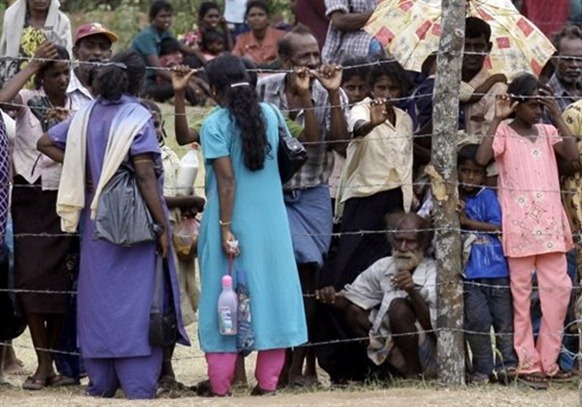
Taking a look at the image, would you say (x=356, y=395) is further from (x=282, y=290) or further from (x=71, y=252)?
(x=71, y=252)

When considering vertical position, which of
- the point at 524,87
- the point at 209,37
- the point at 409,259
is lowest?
the point at 409,259

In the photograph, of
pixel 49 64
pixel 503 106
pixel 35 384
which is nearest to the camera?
pixel 503 106

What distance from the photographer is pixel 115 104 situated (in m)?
8.42

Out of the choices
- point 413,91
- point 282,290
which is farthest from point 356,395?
point 413,91

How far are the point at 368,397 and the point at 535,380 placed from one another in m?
0.99

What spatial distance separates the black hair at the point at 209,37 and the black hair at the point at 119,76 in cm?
881

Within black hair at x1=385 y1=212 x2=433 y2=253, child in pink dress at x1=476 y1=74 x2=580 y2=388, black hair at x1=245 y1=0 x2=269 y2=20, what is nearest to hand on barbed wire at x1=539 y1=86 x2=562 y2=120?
child in pink dress at x1=476 y1=74 x2=580 y2=388

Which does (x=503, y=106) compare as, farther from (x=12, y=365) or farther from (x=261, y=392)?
(x=12, y=365)

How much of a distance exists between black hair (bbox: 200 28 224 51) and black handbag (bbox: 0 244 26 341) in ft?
28.0

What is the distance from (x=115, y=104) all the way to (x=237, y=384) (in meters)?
1.65

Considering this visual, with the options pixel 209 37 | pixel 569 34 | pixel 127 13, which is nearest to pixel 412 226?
pixel 569 34

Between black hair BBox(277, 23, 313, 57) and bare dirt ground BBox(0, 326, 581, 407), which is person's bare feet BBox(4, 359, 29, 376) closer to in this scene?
bare dirt ground BBox(0, 326, 581, 407)

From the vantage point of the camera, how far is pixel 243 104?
831 cm

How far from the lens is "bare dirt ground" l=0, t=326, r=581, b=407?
8.02 m
